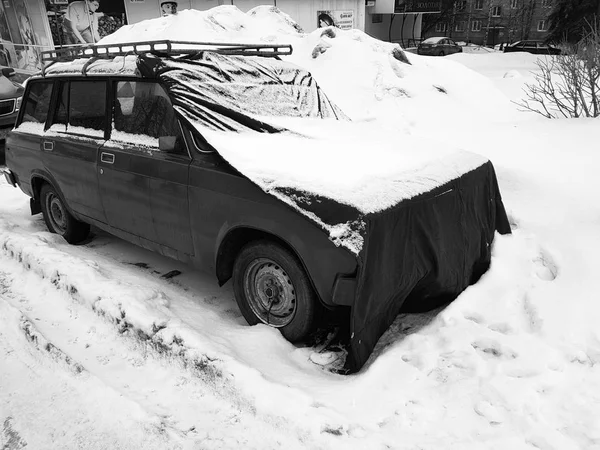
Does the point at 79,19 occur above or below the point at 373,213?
above

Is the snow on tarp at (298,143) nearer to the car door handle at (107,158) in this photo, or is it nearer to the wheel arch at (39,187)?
the car door handle at (107,158)

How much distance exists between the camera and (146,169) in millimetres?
3553

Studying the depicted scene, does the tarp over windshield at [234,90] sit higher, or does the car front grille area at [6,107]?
the tarp over windshield at [234,90]

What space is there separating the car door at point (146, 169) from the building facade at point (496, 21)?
1903 inches

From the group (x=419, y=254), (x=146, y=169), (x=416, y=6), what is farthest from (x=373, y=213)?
(x=416, y=6)

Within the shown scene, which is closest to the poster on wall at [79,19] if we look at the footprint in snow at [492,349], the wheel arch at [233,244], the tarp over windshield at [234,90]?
the tarp over windshield at [234,90]

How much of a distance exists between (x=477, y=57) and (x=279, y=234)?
93.5 feet

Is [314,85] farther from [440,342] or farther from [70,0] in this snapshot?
[70,0]

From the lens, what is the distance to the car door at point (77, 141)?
4090 millimetres

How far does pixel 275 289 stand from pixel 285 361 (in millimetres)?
470

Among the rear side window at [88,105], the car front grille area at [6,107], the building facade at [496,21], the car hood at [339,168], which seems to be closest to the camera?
the car hood at [339,168]

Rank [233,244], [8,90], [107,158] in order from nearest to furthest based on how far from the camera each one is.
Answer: [233,244] < [107,158] < [8,90]

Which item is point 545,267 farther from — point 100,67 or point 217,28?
point 217,28

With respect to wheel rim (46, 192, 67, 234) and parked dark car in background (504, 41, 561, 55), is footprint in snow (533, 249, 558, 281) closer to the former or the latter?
wheel rim (46, 192, 67, 234)
